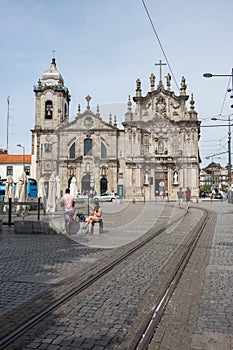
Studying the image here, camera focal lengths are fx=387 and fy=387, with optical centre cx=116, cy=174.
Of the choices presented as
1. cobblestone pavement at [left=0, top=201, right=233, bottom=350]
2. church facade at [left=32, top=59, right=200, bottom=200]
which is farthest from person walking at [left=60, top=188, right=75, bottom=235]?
church facade at [left=32, top=59, right=200, bottom=200]

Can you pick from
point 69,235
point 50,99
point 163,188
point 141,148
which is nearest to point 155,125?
point 141,148

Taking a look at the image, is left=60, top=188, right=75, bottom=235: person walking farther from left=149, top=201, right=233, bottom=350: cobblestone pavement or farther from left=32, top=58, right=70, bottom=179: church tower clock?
left=32, top=58, right=70, bottom=179: church tower clock

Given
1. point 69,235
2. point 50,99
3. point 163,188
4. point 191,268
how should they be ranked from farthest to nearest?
1. point 50,99
2. point 163,188
3. point 69,235
4. point 191,268

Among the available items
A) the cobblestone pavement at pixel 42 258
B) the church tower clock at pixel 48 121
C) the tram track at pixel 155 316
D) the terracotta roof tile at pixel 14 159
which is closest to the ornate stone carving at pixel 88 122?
the church tower clock at pixel 48 121

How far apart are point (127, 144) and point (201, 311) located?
51.8 meters

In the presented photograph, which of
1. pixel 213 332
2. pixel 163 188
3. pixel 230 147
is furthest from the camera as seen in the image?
pixel 163 188

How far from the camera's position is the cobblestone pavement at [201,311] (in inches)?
157

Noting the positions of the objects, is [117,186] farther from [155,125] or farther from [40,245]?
[40,245]

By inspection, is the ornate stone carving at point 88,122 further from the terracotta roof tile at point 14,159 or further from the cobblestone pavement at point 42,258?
the cobblestone pavement at point 42,258

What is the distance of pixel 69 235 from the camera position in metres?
13.1

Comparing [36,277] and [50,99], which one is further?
[50,99]

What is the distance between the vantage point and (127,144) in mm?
56375

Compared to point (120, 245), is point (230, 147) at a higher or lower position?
higher

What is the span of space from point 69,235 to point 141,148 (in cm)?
4384
